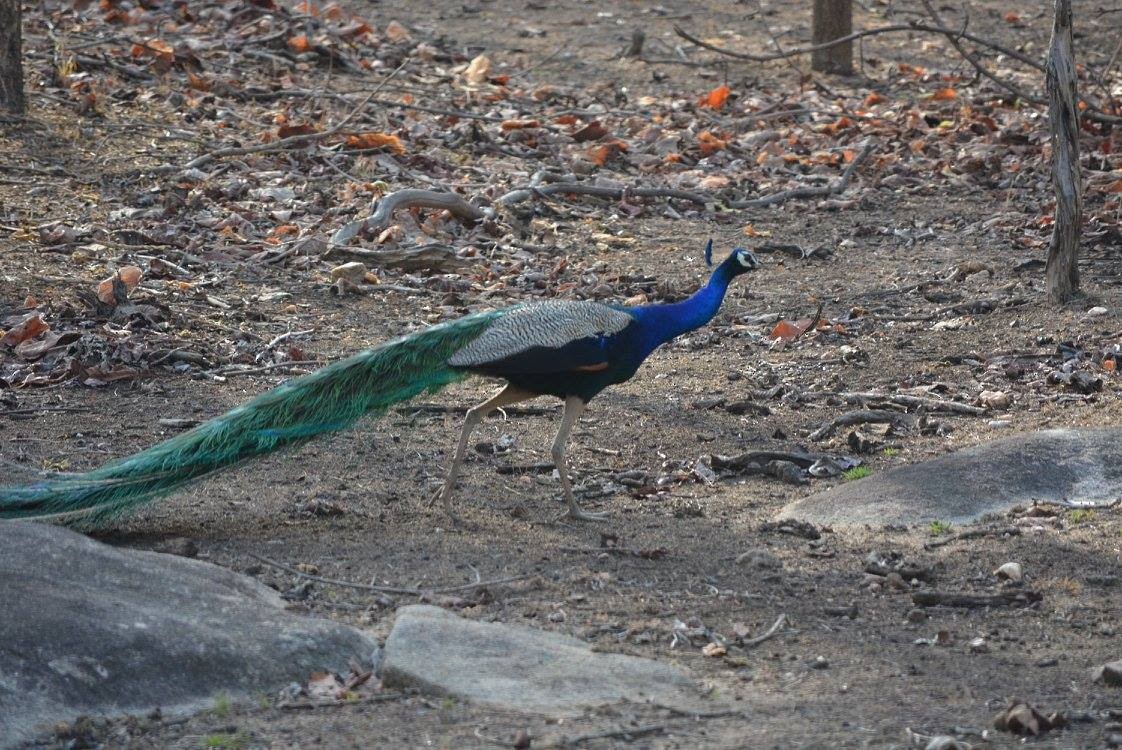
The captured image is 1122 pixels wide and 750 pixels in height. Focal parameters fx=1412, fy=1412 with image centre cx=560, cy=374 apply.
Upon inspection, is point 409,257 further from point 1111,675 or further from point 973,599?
point 1111,675

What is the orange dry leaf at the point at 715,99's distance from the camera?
12859 mm

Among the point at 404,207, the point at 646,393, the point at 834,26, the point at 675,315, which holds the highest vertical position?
the point at 675,315

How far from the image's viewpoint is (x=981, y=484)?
18.9 ft

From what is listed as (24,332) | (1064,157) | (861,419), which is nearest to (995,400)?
(861,419)

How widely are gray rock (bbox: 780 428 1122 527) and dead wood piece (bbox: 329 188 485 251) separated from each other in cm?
444

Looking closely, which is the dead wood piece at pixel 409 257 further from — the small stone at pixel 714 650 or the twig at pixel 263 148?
the small stone at pixel 714 650

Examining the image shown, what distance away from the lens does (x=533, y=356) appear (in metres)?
5.62

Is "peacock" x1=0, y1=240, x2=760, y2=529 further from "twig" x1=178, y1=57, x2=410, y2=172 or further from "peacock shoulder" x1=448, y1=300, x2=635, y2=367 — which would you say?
"twig" x1=178, y1=57, x2=410, y2=172

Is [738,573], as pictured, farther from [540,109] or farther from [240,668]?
[540,109]

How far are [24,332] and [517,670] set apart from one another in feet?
15.1

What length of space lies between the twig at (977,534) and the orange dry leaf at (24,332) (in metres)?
4.85

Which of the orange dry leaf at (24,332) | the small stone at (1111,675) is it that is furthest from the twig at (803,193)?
the small stone at (1111,675)

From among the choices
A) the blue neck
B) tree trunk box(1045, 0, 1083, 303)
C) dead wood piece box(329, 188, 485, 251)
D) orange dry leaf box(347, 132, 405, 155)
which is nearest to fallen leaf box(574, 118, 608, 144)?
orange dry leaf box(347, 132, 405, 155)

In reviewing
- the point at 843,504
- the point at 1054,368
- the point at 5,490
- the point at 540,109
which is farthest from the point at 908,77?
the point at 5,490
